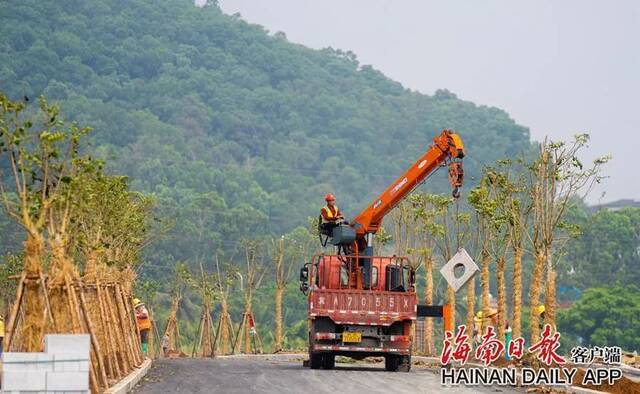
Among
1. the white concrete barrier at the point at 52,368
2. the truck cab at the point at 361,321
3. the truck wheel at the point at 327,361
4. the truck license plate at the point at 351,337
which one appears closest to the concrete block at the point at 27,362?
the white concrete barrier at the point at 52,368

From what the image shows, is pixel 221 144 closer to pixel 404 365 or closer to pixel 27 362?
pixel 404 365

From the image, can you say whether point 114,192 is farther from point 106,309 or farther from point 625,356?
point 625,356

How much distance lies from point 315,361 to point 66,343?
553 inches

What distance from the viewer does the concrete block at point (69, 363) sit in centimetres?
1858

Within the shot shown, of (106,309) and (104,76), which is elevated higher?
(104,76)

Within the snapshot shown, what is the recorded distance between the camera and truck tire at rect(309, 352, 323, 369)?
105ft

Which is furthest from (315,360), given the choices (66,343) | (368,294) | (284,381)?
(66,343)

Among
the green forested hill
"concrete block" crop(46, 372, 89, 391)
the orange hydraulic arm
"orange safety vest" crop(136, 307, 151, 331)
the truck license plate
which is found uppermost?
the green forested hill

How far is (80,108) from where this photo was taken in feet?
561

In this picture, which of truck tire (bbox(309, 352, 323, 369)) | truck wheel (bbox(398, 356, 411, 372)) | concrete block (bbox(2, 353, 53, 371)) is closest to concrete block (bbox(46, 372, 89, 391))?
concrete block (bbox(2, 353, 53, 371))

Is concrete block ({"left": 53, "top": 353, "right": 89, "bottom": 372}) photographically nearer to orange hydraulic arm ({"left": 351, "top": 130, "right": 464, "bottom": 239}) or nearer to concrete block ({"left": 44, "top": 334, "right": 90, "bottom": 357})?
concrete block ({"left": 44, "top": 334, "right": 90, "bottom": 357})

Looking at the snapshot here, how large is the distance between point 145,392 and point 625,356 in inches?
1071

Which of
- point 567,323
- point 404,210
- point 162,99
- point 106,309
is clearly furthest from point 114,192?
point 162,99

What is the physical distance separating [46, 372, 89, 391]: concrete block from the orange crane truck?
41.1 feet
